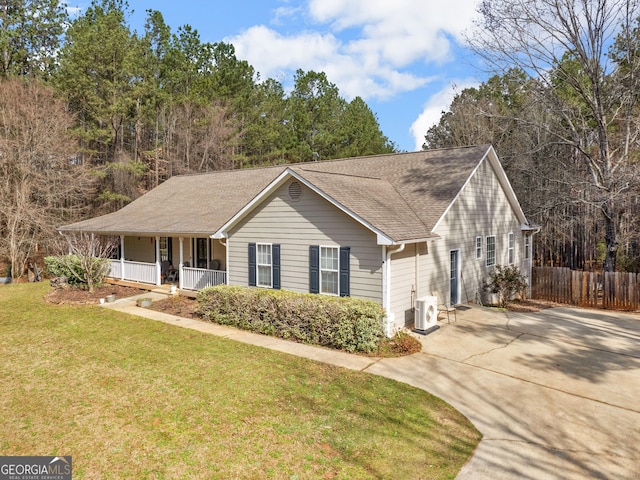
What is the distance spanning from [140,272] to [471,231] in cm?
1372

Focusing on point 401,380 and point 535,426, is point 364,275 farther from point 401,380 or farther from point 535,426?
point 535,426

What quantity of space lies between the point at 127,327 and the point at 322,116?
29.5 m

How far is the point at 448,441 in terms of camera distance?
17.9ft

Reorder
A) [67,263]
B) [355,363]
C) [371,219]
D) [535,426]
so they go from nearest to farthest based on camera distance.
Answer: [535,426] → [355,363] → [371,219] → [67,263]

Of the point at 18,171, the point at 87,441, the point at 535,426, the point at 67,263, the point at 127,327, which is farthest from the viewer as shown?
the point at 18,171

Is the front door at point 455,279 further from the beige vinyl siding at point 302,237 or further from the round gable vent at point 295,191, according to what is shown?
the round gable vent at point 295,191

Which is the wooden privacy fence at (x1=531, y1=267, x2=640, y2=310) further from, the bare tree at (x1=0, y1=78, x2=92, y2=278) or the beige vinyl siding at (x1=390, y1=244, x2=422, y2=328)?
the bare tree at (x1=0, y1=78, x2=92, y2=278)

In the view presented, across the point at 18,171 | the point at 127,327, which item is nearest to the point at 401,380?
the point at 127,327

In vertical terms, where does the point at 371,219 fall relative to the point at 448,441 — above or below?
above

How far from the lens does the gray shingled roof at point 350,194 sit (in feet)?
35.5

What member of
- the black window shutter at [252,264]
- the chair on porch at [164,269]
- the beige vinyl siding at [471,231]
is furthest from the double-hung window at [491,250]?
the chair on porch at [164,269]

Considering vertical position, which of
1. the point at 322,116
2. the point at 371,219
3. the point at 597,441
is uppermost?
the point at 322,116

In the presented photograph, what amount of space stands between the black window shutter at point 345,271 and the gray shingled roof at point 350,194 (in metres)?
1.15

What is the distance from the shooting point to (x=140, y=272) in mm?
17281
